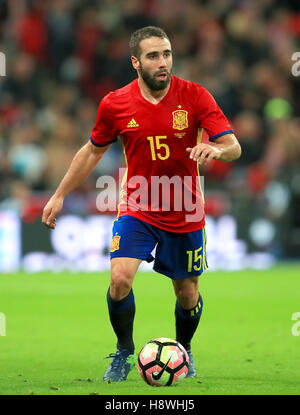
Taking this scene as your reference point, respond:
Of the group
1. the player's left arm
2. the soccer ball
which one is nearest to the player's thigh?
the soccer ball

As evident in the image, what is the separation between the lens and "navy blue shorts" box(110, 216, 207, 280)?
6074mm

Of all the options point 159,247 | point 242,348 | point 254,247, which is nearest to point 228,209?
point 254,247

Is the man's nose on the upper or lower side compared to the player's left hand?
upper

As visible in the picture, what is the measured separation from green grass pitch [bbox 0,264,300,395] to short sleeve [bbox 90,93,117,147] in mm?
1624

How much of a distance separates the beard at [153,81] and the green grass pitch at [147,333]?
6.45 feet

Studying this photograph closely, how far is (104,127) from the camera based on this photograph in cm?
627

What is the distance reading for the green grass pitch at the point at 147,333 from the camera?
5789 mm

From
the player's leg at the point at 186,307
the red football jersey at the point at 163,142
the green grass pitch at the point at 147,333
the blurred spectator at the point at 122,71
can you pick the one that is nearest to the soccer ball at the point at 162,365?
the green grass pitch at the point at 147,333

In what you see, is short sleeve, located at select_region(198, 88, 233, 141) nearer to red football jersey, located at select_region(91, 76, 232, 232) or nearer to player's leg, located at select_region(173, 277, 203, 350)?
red football jersey, located at select_region(91, 76, 232, 232)

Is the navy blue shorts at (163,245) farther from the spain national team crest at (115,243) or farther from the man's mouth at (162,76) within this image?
the man's mouth at (162,76)
